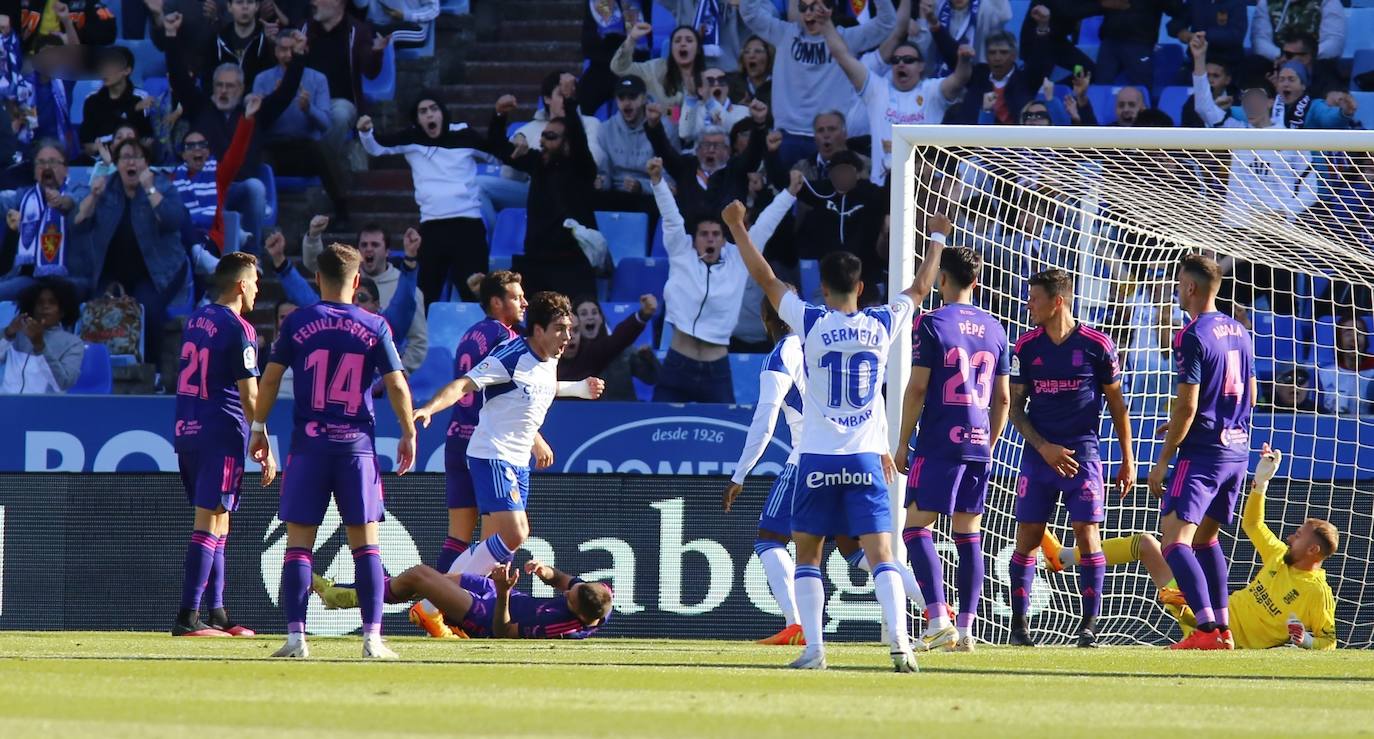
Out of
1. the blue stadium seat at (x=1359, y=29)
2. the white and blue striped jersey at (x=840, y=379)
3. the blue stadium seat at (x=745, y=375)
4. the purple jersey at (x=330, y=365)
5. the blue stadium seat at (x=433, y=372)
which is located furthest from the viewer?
the blue stadium seat at (x=1359, y=29)

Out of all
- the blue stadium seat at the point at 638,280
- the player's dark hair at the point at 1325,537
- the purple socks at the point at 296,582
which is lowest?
the purple socks at the point at 296,582

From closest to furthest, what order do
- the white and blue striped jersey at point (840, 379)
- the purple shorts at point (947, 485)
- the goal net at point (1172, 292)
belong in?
the white and blue striped jersey at point (840, 379) → the purple shorts at point (947, 485) → the goal net at point (1172, 292)

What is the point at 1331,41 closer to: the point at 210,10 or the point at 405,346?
the point at 405,346

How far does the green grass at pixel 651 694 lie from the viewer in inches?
205

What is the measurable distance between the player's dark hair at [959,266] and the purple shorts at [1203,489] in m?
1.61

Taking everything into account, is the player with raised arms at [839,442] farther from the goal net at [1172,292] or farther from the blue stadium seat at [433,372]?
the blue stadium seat at [433,372]

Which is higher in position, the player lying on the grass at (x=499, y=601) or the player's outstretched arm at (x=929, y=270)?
the player's outstretched arm at (x=929, y=270)

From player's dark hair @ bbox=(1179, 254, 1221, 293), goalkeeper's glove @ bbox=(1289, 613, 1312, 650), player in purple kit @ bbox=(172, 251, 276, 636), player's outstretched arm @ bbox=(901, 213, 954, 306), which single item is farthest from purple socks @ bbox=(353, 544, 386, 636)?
goalkeeper's glove @ bbox=(1289, 613, 1312, 650)

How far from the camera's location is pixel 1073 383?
30.4 ft

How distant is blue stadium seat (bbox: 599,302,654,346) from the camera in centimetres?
1445

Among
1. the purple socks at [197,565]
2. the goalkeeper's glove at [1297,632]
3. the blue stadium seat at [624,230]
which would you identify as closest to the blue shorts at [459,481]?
the purple socks at [197,565]

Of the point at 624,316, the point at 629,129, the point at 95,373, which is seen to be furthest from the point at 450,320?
the point at 95,373

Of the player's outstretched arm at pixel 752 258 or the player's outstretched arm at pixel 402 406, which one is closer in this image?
the player's outstretched arm at pixel 752 258

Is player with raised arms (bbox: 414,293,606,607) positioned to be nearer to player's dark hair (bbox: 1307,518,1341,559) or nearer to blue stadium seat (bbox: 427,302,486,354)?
player's dark hair (bbox: 1307,518,1341,559)
